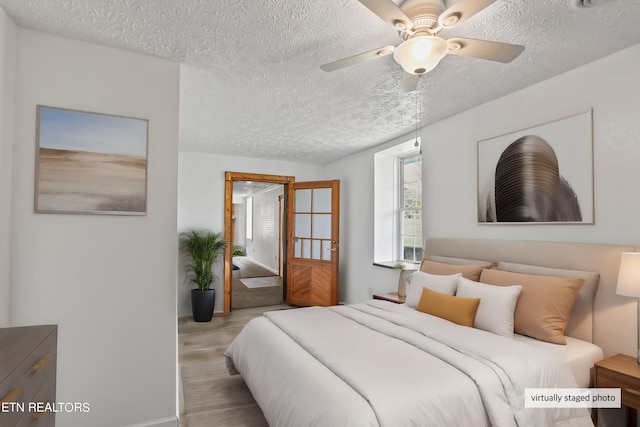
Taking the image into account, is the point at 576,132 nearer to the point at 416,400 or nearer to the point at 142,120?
the point at 416,400

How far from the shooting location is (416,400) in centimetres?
151

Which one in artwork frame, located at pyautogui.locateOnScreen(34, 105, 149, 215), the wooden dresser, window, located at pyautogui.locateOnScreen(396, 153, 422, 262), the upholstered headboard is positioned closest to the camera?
the wooden dresser

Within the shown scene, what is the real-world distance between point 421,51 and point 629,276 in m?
1.72

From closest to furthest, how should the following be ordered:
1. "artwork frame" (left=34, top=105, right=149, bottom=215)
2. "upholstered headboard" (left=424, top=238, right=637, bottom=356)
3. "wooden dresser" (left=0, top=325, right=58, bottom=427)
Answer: "wooden dresser" (left=0, top=325, right=58, bottom=427)
"artwork frame" (left=34, top=105, right=149, bottom=215)
"upholstered headboard" (left=424, top=238, right=637, bottom=356)

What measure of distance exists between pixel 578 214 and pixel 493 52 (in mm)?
1432

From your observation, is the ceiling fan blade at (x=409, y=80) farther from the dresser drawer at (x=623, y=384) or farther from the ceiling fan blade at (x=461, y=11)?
the dresser drawer at (x=623, y=384)

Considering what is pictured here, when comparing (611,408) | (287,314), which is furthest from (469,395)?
(287,314)

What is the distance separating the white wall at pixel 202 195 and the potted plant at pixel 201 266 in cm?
15

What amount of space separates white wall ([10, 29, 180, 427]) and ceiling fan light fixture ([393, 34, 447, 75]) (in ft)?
5.05

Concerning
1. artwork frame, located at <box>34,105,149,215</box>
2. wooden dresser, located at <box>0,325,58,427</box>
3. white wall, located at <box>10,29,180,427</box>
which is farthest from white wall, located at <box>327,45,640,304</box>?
wooden dresser, located at <box>0,325,58,427</box>

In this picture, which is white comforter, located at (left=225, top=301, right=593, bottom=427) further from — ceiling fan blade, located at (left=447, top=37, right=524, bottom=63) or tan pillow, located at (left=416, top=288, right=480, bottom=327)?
ceiling fan blade, located at (left=447, top=37, right=524, bottom=63)

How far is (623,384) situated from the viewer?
6.09 feet

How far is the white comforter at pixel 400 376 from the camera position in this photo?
151 cm

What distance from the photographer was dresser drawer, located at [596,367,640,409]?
5.90ft
